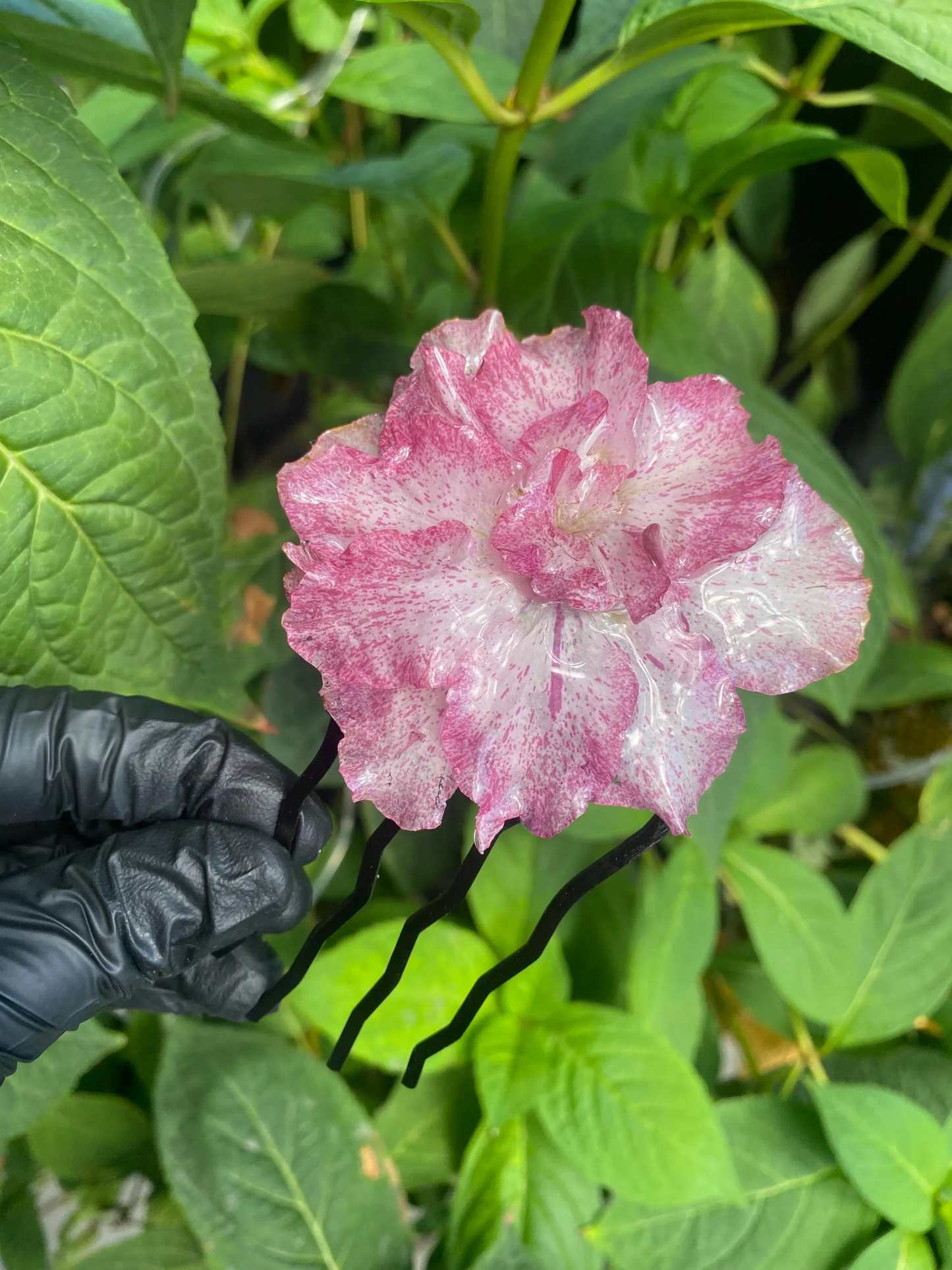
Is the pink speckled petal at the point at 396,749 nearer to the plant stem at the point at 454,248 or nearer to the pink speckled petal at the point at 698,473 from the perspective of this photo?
the pink speckled petal at the point at 698,473

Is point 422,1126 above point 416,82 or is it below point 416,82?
below

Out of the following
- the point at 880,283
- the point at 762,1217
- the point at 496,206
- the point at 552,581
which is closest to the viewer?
the point at 552,581

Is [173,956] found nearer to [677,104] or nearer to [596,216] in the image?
[596,216]

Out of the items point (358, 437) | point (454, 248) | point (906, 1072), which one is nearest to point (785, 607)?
point (358, 437)

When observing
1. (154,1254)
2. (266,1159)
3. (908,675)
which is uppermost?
(908,675)

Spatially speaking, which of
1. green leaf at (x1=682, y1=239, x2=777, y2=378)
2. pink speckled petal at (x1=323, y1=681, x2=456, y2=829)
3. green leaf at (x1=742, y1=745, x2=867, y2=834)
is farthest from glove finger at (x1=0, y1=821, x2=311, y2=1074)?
green leaf at (x1=682, y1=239, x2=777, y2=378)

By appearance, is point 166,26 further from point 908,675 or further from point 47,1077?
point 908,675
